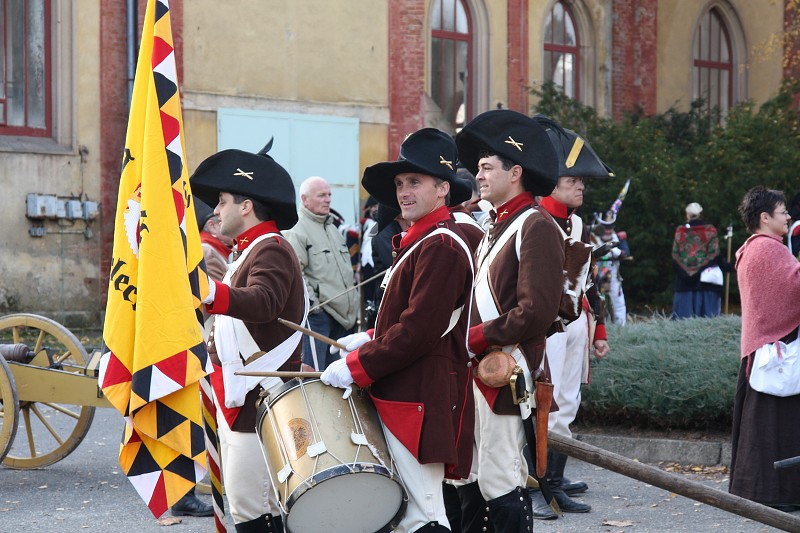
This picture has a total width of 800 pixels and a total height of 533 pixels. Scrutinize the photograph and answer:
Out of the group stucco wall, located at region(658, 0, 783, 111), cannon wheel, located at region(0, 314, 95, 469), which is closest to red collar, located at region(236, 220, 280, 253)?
cannon wheel, located at region(0, 314, 95, 469)

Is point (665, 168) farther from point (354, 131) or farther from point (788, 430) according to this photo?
point (788, 430)

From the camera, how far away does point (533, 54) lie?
24484 millimetres

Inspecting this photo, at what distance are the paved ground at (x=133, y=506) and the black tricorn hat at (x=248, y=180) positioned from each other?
2.28 metres

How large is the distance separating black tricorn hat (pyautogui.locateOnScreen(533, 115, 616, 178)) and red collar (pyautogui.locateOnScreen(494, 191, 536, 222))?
1.71 meters

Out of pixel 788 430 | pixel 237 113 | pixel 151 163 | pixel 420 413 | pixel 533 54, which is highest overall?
pixel 533 54

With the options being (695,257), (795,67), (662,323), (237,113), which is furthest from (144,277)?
(795,67)

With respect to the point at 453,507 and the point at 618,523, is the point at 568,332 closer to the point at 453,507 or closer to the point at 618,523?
the point at 618,523

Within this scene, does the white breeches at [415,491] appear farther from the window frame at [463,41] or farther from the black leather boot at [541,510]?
the window frame at [463,41]

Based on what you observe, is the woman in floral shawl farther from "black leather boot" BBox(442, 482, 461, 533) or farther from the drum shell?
the drum shell

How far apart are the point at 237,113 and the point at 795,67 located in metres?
14.1

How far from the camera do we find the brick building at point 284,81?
18.2 meters

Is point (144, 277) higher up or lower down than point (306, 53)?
lower down

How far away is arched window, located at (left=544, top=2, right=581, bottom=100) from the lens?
82.3 ft

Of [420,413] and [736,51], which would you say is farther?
[736,51]
